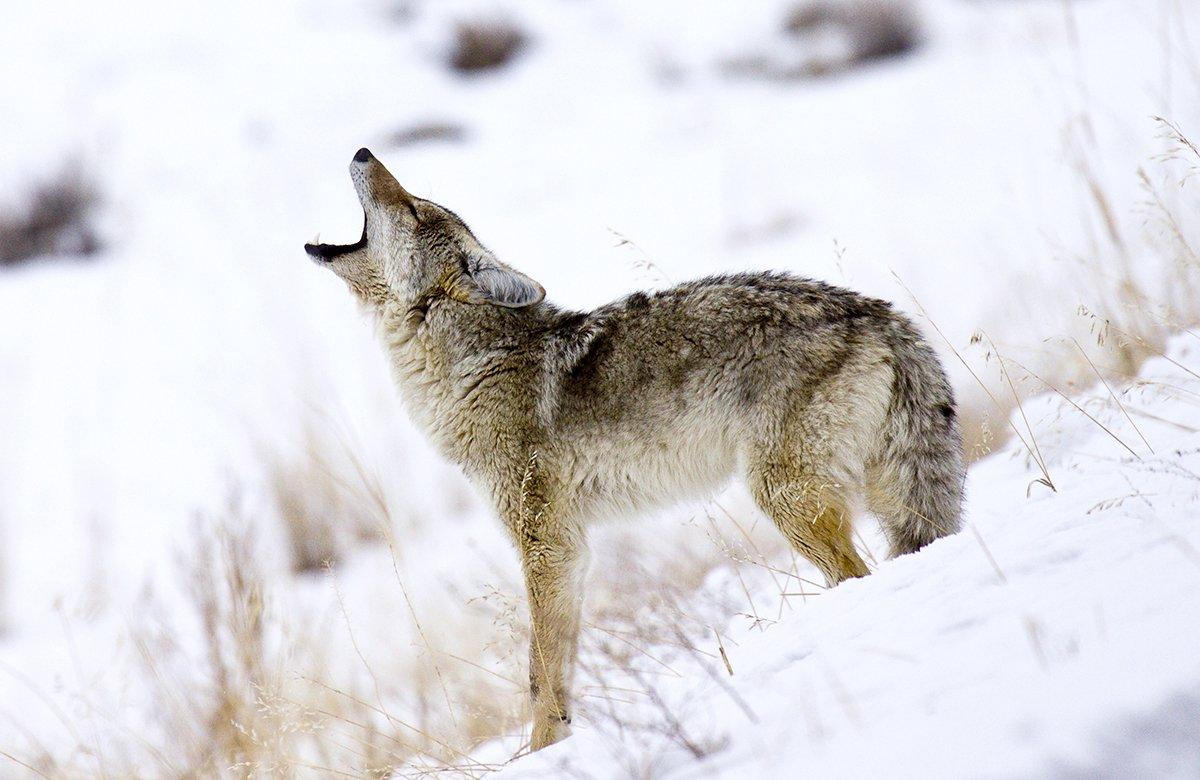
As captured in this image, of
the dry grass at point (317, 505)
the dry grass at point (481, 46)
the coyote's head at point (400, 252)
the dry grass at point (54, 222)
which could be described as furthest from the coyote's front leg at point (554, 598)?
the dry grass at point (481, 46)

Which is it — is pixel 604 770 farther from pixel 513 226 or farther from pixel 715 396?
pixel 513 226

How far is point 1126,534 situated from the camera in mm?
1782

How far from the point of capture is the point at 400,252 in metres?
3.84

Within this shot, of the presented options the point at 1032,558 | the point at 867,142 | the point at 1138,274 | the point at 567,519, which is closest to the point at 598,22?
the point at 867,142

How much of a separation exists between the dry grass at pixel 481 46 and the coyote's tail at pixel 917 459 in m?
11.4

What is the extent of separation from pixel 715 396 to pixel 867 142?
26.0ft

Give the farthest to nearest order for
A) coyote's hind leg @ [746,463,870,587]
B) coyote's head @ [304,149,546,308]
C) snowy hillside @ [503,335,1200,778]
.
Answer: coyote's head @ [304,149,546,308]
coyote's hind leg @ [746,463,870,587]
snowy hillside @ [503,335,1200,778]

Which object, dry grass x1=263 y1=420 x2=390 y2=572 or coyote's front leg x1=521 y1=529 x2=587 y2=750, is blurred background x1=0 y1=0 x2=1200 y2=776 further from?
coyote's front leg x1=521 y1=529 x2=587 y2=750

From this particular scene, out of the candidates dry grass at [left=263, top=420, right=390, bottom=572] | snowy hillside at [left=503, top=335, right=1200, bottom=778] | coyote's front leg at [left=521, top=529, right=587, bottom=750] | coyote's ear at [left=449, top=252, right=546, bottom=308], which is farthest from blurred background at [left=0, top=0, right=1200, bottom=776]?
coyote's ear at [left=449, top=252, right=546, bottom=308]

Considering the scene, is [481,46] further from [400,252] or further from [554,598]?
[554,598]

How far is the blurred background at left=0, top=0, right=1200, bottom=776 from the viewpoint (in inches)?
158

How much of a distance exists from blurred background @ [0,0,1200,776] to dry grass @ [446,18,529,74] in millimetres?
55

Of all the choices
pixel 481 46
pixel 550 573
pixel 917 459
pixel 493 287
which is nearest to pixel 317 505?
pixel 493 287

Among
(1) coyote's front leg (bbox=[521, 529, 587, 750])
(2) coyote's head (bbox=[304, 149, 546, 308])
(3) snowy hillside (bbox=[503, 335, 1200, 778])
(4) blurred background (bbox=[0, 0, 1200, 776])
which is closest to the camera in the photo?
(3) snowy hillside (bbox=[503, 335, 1200, 778])
